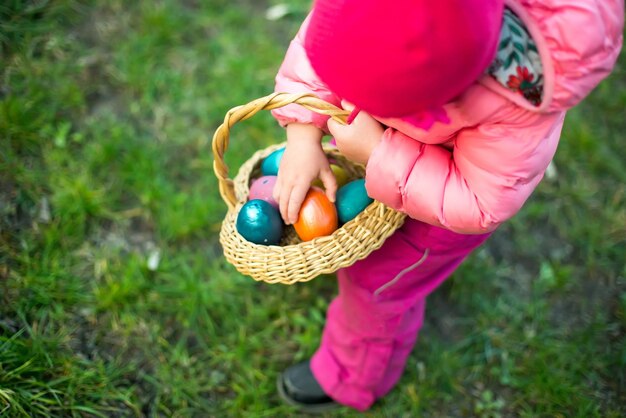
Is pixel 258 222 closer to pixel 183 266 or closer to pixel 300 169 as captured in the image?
pixel 300 169

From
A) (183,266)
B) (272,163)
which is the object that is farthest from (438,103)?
(183,266)

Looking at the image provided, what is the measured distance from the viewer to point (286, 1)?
3266 mm

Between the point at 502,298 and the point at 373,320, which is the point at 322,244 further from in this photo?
the point at 502,298

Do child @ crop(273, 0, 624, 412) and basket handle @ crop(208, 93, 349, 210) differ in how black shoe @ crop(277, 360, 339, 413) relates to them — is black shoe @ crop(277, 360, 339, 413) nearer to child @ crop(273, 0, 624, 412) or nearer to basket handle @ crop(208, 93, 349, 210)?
child @ crop(273, 0, 624, 412)

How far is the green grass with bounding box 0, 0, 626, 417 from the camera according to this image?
2.05 m

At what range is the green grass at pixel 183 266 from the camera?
6.72ft

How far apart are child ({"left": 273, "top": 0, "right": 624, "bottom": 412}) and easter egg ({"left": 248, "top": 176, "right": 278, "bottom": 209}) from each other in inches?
2.9

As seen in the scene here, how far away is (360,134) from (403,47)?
39cm

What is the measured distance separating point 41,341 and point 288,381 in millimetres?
861

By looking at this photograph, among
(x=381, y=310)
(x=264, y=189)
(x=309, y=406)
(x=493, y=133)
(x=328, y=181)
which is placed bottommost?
(x=309, y=406)

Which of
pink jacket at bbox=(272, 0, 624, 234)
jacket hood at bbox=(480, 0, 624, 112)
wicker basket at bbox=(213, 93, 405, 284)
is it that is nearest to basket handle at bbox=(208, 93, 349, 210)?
wicker basket at bbox=(213, 93, 405, 284)

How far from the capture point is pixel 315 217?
1.53 m

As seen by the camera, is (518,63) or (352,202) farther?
(352,202)

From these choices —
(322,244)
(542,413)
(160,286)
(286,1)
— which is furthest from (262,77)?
(542,413)
